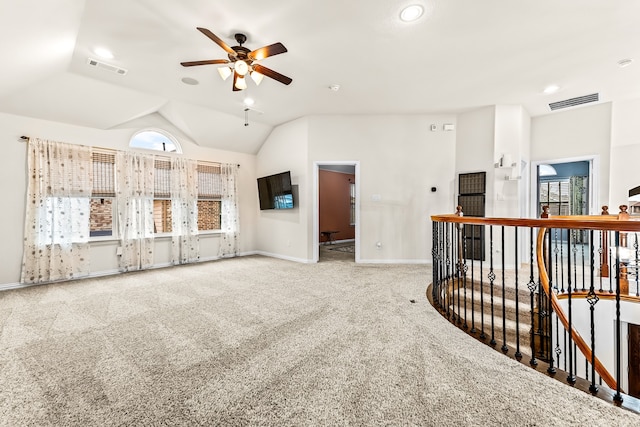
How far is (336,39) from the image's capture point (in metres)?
3.17

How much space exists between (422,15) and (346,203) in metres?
7.28

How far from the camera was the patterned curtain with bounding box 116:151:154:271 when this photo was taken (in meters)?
5.09

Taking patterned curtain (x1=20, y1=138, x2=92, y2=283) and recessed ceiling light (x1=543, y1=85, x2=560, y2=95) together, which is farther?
recessed ceiling light (x1=543, y1=85, x2=560, y2=95)

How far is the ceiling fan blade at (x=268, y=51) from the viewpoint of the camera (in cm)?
281

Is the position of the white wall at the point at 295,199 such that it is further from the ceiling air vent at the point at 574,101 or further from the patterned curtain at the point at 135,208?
the ceiling air vent at the point at 574,101

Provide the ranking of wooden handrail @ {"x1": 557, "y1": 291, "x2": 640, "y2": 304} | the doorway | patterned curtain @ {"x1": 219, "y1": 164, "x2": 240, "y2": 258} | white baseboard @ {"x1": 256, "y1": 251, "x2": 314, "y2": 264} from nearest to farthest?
wooden handrail @ {"x1": 557, "y1": 291, "x2": 640, "y2": 304} < white baseboard @ {"x1": 256, "y1": 251, "x2": 314, "y2": 264} < patterned curtain @ {"x1": 219, "y1": 164, "x2": 240, "y2": 258} < the doorway

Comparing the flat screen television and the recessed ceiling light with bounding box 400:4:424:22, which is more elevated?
the recessed ceiling light with bounding box 400:4:424:22

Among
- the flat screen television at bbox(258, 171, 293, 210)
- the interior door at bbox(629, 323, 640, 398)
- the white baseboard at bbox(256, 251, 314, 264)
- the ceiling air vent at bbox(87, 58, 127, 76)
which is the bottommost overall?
the interior door at bbox(629, 323, 640, 398)

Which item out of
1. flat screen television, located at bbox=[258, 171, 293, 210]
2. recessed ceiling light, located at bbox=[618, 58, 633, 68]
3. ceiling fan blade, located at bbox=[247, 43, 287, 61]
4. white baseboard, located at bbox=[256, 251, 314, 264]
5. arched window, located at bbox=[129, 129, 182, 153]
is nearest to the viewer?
ceiling fan blade, located at bbox=[247, 43, 287, 61]

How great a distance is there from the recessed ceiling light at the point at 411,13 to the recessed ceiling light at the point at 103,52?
3655 mm

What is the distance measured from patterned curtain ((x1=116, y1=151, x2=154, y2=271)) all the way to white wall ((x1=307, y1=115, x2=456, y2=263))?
131 inches

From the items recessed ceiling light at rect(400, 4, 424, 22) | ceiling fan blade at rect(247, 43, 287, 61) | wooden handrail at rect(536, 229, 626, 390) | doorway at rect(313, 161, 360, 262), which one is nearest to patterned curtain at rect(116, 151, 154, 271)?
ceiling fan blade at rect(247, 43, 287, 61)

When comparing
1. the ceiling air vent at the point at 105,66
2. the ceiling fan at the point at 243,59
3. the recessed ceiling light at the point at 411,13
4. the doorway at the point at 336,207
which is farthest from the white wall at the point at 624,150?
the ceiling air vent at the point at 105,66

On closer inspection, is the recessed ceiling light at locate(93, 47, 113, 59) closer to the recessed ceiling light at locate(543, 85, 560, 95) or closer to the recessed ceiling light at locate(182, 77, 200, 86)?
the recessed ceiling light at locate(182, 77, 200, 86)
